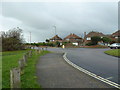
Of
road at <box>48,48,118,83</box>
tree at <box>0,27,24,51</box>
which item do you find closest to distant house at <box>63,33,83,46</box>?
tree at <box>0,27,24,51</box>

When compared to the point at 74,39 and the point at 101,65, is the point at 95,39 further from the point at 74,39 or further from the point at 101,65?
the point at 101,65

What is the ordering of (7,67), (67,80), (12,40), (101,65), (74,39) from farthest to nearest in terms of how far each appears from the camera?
(74,39), (12,40), (101,65), (7,67), (67,80)

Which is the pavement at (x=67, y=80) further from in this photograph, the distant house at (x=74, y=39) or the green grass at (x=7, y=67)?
the distant house at (x=74, y=39)

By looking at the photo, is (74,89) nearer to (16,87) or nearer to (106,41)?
(16,87)

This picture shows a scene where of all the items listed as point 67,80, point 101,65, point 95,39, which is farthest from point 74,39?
point 67,80

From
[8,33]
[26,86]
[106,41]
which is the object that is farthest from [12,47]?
[106,41]

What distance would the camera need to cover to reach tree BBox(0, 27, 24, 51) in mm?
27719

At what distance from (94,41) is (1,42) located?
34.3 meters

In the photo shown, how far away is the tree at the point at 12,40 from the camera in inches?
1091

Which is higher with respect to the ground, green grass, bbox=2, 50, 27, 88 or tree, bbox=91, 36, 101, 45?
tree, bbox=91, 36, 101, 45

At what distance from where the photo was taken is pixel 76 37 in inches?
3098

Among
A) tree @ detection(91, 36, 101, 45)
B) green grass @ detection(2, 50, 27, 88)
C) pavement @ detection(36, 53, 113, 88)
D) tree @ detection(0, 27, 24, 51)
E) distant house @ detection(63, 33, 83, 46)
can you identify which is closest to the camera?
pavement @ detection(36, 53, 113, 88)

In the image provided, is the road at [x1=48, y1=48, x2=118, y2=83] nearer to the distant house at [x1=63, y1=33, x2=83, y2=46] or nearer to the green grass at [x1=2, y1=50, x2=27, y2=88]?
the green grass at [x1=2, y1=50, x2=27, y2=88]

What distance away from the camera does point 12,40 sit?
92.8 ft
